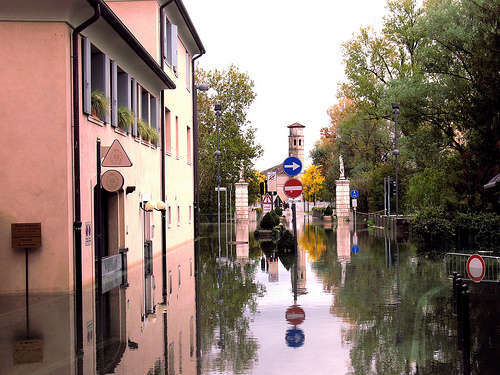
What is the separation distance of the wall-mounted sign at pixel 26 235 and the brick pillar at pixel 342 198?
61.3 meters

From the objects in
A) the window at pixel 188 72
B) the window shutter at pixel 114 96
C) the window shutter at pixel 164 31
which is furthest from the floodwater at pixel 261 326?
the window at pixel 188 72

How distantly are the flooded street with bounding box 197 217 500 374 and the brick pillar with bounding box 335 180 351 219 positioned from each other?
54282 millimetres

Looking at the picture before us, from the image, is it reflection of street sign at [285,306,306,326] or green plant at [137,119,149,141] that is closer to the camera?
reflection of street sign at [285,306,306,326]

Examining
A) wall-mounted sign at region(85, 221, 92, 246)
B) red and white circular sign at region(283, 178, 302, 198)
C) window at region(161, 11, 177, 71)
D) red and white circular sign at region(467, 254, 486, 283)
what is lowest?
red and white circular sign at region(467, 254, 486, 283)

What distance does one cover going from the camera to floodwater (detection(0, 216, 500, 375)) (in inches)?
321

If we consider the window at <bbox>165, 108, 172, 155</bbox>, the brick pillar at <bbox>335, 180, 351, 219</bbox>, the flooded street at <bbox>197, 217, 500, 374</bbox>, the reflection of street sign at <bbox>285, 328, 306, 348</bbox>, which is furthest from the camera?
the brick pillar at <bbox>335, 180, 351, 219</bbox>

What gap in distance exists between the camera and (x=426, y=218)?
31.8 meters

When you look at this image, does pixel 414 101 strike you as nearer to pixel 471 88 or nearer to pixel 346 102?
pixel 471 88

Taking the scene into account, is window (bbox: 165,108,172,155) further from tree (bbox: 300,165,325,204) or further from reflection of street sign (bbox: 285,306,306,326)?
tree (bbox: 300,165,325,204)

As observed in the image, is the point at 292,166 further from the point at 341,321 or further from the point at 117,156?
the point at 341,321

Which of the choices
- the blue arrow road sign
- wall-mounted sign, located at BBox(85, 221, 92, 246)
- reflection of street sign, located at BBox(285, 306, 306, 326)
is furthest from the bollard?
wall-mounted sign, located at BBox(85, 221, 92, 246)

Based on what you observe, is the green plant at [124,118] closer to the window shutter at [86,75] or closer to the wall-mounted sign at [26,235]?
the window shutter at [86,75]

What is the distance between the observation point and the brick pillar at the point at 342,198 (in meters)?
75.2

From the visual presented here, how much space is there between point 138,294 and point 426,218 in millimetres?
19462
